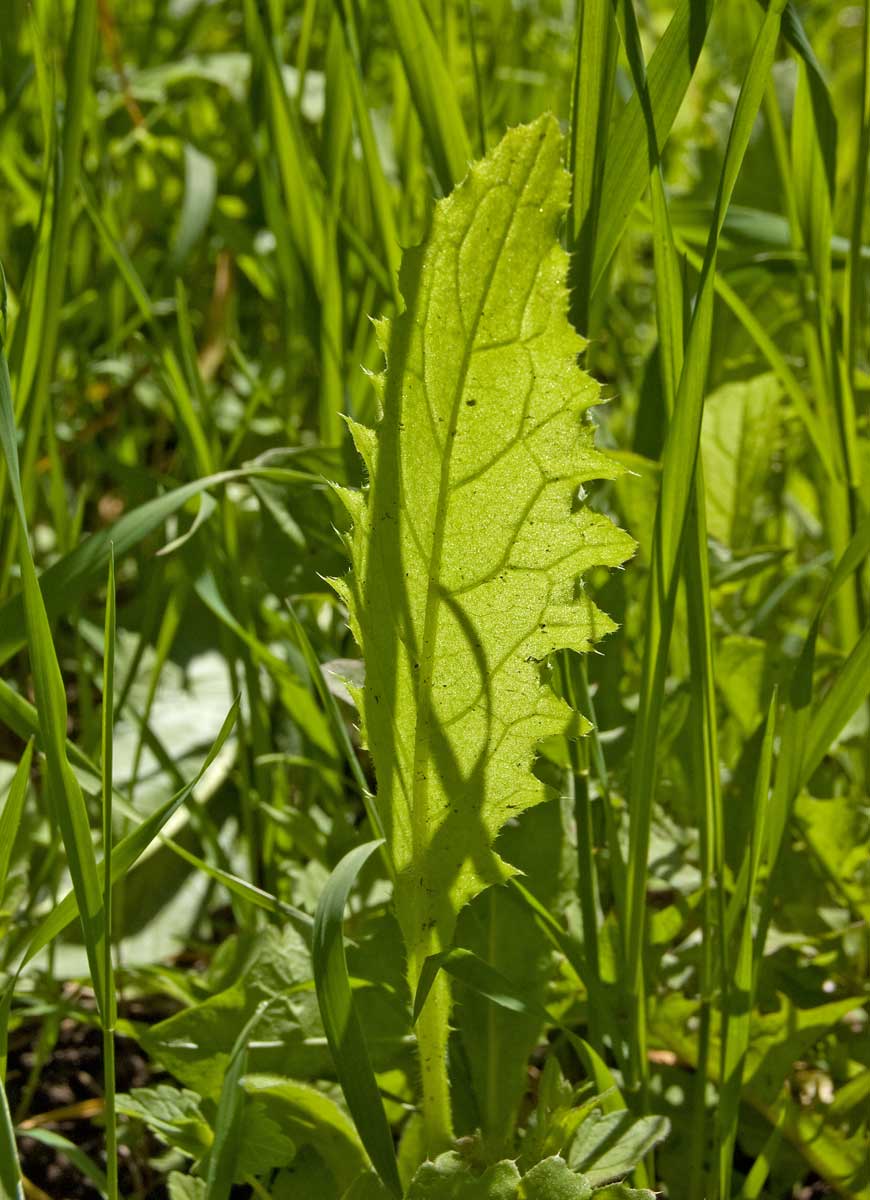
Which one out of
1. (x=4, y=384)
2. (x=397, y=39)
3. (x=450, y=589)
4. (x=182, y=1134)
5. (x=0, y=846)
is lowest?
(x=182, y=1134)

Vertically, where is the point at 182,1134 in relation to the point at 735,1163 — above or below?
above

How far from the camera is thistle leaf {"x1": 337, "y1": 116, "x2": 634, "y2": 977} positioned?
749mm

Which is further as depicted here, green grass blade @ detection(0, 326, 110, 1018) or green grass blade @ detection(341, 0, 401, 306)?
green grass blade @ detection(341, 0, 401, 306)

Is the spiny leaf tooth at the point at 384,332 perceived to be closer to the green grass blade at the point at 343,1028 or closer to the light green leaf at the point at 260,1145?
the green grass blade at the point at 343,1028

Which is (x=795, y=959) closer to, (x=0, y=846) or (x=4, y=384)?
(x=0, y=846)

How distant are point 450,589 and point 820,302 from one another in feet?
1.94

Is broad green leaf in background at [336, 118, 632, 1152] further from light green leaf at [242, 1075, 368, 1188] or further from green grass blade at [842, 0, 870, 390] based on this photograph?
green grass blade at [842, 0, 870, 390]

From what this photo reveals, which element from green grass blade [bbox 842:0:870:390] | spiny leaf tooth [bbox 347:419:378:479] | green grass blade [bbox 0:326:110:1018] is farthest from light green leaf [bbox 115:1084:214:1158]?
green grass blade [bbox 842:0:870:390]

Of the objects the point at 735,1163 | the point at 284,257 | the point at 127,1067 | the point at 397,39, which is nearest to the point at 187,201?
the point at 284,257

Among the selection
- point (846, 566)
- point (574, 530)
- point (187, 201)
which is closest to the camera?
point (574, 530)

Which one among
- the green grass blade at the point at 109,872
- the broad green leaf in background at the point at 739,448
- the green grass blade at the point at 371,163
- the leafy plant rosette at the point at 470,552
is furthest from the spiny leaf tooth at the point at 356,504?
the broad green leaf in background at the point at 739,448

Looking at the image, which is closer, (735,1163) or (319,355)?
(735,1163)

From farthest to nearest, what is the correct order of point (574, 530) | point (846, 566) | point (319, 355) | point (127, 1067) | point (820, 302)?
point (319, 355) → point (127, 1067) → point (820, 302) → point (846, 566) → point (574, 530)

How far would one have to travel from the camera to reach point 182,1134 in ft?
3.10
